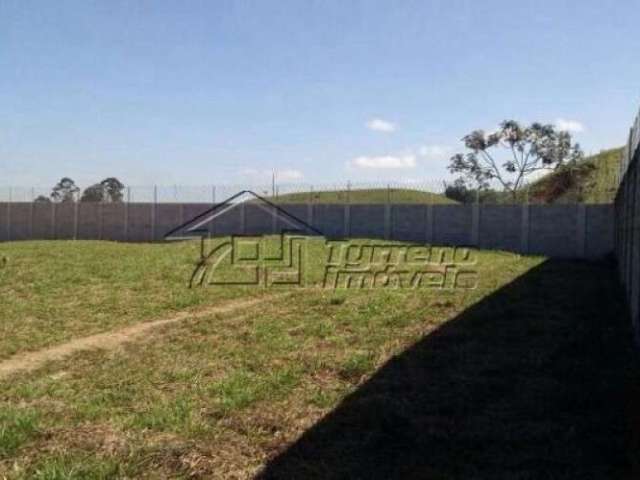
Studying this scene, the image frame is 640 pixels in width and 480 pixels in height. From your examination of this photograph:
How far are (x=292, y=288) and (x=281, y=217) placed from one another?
43.4ft

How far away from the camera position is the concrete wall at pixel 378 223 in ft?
66.4

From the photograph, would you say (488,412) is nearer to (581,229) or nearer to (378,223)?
(581,229)

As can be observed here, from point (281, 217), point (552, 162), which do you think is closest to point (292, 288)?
point (281, 217)

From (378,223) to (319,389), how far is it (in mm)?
18547

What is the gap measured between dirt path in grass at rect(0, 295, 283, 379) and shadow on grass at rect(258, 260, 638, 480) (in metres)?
3.45

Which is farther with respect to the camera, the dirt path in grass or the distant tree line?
the distant tree line

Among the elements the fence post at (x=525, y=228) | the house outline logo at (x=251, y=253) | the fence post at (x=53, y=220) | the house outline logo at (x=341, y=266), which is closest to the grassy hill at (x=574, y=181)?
the fence post at (x=525, y=228)

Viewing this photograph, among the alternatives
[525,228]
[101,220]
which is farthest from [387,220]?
[101,220]

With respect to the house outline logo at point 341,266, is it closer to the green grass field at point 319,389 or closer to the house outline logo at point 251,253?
the house outline logo at point 251,253

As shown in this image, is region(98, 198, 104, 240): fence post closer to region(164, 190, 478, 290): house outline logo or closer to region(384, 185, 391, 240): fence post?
region(164, 190, 478, 290): house outline logo

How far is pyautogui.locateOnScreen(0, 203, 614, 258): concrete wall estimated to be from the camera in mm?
20234

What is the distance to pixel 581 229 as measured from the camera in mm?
20125

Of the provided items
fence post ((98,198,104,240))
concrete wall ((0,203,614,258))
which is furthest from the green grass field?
fence post ((98,198,104,240))

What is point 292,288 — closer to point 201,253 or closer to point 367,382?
point 201,253
